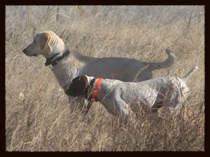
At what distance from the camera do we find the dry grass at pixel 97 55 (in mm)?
3328

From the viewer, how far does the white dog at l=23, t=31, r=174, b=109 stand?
5.11 metres

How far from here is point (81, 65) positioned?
17.2 feet

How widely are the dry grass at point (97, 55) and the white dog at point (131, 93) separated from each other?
169mm

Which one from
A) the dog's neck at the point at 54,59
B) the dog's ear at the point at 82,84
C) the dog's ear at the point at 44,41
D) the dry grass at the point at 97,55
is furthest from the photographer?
the dog's neck at the point at 54,59

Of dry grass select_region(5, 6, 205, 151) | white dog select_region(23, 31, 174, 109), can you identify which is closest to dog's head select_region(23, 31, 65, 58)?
white dog select_region(23, 31, 174, 109)

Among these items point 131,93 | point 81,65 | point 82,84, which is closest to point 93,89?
point 82,84

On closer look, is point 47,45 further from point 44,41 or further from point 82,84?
point 82,84

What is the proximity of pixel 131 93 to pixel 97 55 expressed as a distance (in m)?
3.02

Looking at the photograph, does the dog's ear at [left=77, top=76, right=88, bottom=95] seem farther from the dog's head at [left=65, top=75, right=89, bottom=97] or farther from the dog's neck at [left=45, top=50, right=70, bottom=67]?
the dog's neck at [left=45, top=50, right=70, bottom=67]

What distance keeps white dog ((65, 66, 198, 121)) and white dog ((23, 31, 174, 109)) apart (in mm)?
963

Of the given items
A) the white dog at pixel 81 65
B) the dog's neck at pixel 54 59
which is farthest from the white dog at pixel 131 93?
the dog's neck at pixel 54 59

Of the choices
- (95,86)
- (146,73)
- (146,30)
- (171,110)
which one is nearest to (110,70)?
(146,73)

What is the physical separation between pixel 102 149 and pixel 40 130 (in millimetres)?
668

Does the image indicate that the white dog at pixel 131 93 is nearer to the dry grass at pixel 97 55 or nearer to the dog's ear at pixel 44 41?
the dry grass at pixel 97 55
